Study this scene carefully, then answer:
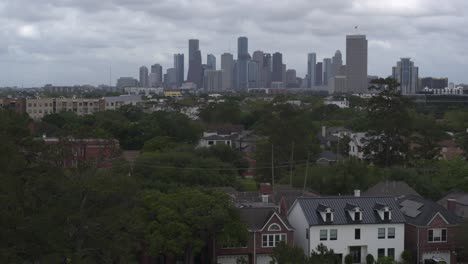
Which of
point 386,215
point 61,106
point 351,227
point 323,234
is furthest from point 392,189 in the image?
point 61,106

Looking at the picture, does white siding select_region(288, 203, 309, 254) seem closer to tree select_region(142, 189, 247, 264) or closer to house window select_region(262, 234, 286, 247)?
house window select_region(262, 234, 286, 247)

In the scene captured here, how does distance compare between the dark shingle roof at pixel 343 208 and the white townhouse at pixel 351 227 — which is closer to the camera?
the white townhouse at pixel 351 227

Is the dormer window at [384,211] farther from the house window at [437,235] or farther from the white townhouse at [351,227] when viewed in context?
the house window at [437,235]

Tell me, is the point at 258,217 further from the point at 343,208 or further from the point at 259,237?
the point at 343,208

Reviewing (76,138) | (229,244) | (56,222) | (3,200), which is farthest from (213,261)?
(3,200)

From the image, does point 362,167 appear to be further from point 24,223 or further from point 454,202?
point 24,223

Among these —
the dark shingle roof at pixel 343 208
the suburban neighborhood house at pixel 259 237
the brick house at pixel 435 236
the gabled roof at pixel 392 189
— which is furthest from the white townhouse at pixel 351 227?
the gabled roof at pixel 392 189
